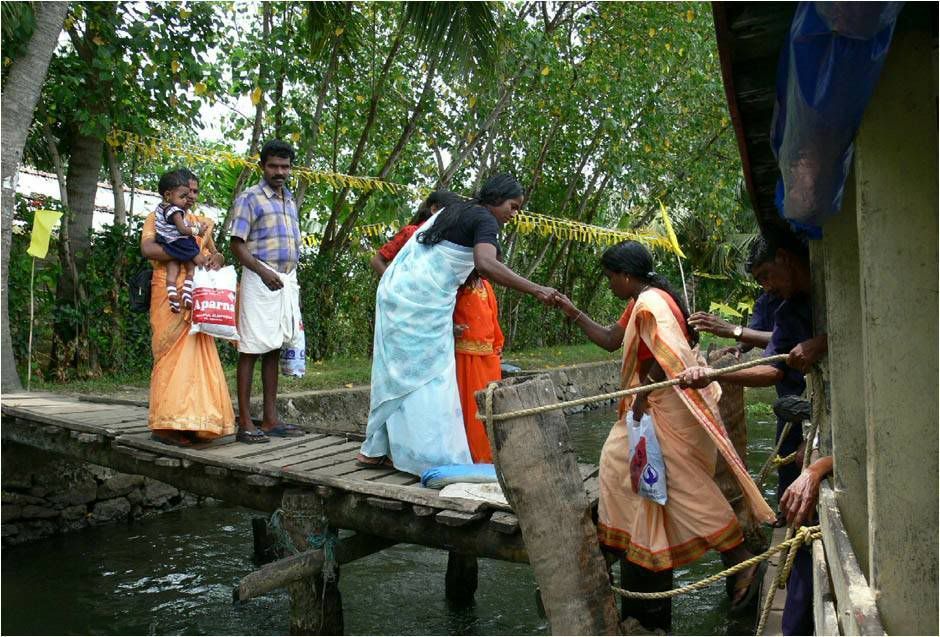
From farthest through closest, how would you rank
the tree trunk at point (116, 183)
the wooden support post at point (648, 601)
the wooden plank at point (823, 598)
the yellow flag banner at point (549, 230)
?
the yellow flag banner at point (549, 230), the tree trunk at point (116, 183), the wooden support post at point (648, 601), the wooden plank at point (823, 598)

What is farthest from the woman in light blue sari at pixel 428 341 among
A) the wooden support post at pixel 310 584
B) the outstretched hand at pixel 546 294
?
the wooden support post at pixel 310 584

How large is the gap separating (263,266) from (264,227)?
265mm

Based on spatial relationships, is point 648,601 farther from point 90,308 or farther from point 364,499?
point 90,308

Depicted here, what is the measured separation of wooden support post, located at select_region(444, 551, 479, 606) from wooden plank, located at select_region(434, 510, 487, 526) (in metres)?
1.81

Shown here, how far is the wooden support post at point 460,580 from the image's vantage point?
5.64 meters

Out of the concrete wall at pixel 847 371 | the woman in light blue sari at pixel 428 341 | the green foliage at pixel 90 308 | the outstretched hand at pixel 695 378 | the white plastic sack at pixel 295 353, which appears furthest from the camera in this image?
the green foliage at pixel 90 308

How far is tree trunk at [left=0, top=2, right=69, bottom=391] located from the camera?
25.8 feet

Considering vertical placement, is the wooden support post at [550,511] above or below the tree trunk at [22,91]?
below

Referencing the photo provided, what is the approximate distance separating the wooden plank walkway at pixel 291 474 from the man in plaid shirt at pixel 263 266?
0.47 m

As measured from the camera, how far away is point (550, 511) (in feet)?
11.2

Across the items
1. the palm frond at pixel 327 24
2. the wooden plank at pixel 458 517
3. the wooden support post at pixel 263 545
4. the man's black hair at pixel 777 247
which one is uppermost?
the palm frond at pixel 327 24

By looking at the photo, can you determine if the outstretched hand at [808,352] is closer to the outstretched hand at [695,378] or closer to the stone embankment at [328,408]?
the outstretched hand at [695,378]

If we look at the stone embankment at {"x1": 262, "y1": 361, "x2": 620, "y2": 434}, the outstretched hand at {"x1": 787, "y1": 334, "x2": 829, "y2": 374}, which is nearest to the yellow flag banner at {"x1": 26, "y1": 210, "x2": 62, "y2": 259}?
the stone embankment at {"x1": 262, "y1": 361, "x2": 620, "y2": 434}

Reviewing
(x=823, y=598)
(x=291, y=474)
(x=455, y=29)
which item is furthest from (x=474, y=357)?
(x=455, y=29)
